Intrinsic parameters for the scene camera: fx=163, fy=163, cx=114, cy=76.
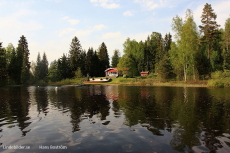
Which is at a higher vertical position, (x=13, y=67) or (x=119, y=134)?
(x=13, y=67)

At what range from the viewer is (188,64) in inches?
2251

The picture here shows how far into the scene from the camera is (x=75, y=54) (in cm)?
9231

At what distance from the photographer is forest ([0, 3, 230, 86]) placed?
178ft

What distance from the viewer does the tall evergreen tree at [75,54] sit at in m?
87.9

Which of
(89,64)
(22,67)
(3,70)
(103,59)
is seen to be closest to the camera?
(3,70)

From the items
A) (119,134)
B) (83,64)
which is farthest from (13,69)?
(119,134)

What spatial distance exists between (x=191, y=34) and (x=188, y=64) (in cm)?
1039

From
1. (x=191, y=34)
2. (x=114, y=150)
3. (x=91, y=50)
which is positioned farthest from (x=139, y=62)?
(x=114, y=150)

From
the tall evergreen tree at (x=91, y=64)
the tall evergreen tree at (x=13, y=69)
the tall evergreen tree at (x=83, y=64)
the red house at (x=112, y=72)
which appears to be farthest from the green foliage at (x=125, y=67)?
the tall evergreen tree at (x=13, y=69)

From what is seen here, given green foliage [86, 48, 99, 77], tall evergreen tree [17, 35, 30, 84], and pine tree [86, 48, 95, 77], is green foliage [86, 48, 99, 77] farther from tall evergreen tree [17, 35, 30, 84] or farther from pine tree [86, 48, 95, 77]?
tall evergreen tree [17, 35, 30, 84]

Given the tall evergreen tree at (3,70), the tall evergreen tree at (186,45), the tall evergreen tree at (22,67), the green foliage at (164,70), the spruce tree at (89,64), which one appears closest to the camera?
the tall evergreen tree at (186,45)

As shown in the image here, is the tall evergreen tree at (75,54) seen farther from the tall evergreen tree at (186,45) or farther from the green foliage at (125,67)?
the tall evergreen tree at (186,45)

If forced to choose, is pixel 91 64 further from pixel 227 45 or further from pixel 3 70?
pixel 227 45

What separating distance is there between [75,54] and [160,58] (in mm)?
46672
